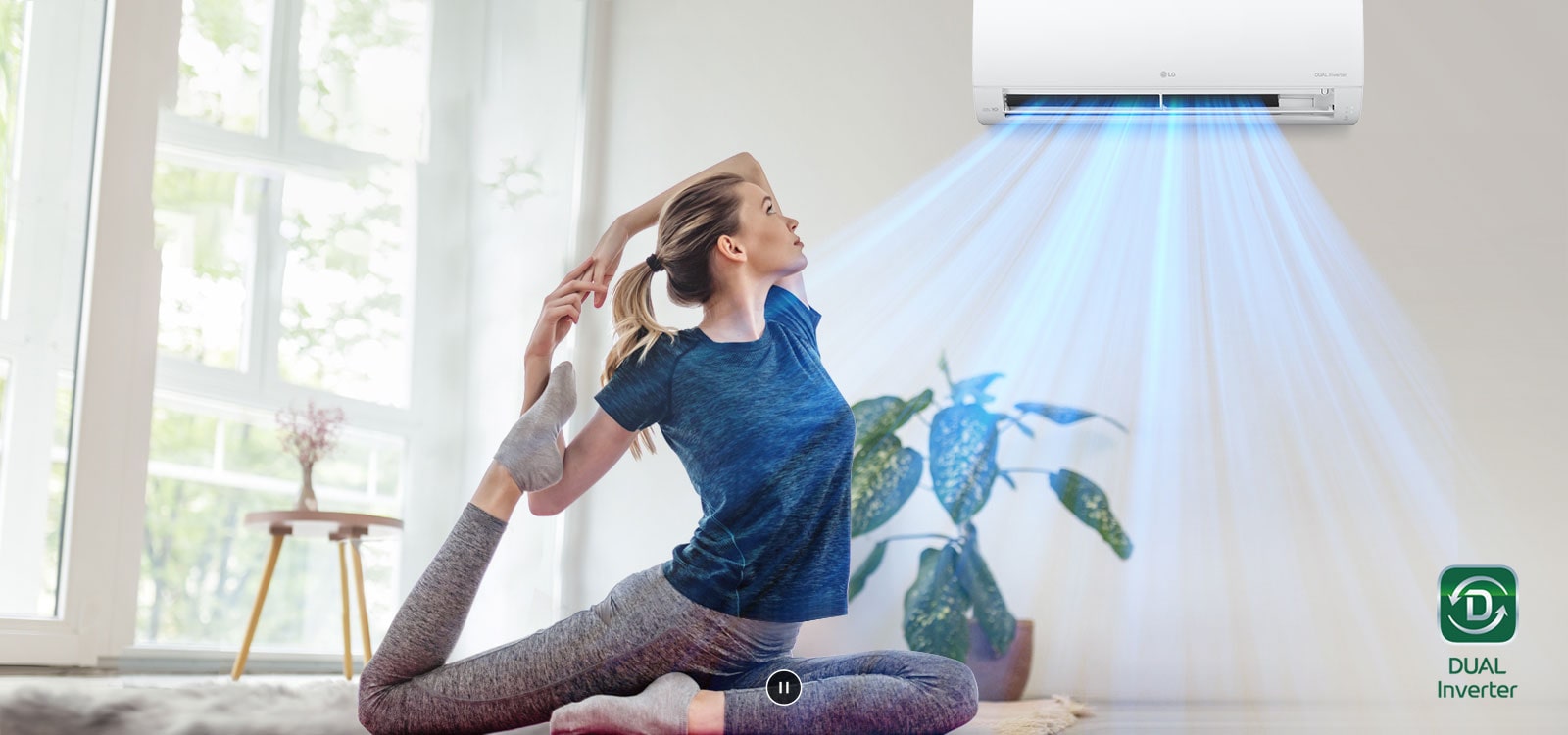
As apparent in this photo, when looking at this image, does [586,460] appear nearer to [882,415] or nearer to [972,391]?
[882,415]

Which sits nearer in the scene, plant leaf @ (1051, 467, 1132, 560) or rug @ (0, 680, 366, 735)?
rug @ (0, 680, 366, 735)

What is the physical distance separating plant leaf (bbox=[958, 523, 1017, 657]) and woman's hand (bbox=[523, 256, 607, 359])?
0.60 m

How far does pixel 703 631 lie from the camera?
146cm

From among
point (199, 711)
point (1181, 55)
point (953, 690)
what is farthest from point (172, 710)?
point (1181, 55)

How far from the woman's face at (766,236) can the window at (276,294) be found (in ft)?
2.10

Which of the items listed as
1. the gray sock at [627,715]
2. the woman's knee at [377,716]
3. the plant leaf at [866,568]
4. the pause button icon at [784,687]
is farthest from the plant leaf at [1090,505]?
the woman's knee at [377,716]

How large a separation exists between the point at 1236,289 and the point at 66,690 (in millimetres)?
1500

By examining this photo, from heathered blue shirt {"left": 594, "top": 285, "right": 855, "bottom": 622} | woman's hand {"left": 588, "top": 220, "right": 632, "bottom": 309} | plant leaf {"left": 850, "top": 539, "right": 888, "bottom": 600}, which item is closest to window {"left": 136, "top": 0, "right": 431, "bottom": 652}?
woman's hand {"left": 588, "top": 220, "right": 632, "bottom": 309}

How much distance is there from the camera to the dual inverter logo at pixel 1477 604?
165cm

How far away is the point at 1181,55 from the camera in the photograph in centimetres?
180

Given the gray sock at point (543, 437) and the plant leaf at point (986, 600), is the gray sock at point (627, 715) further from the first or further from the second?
the plant leaf at point (986, 600)

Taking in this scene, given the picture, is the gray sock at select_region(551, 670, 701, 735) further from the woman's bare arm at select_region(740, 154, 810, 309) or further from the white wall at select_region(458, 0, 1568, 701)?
the woman's bare arm at select_region(740, 154, 810, 309)

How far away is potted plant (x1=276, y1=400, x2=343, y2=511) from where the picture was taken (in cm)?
193

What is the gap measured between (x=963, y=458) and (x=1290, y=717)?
519mm
